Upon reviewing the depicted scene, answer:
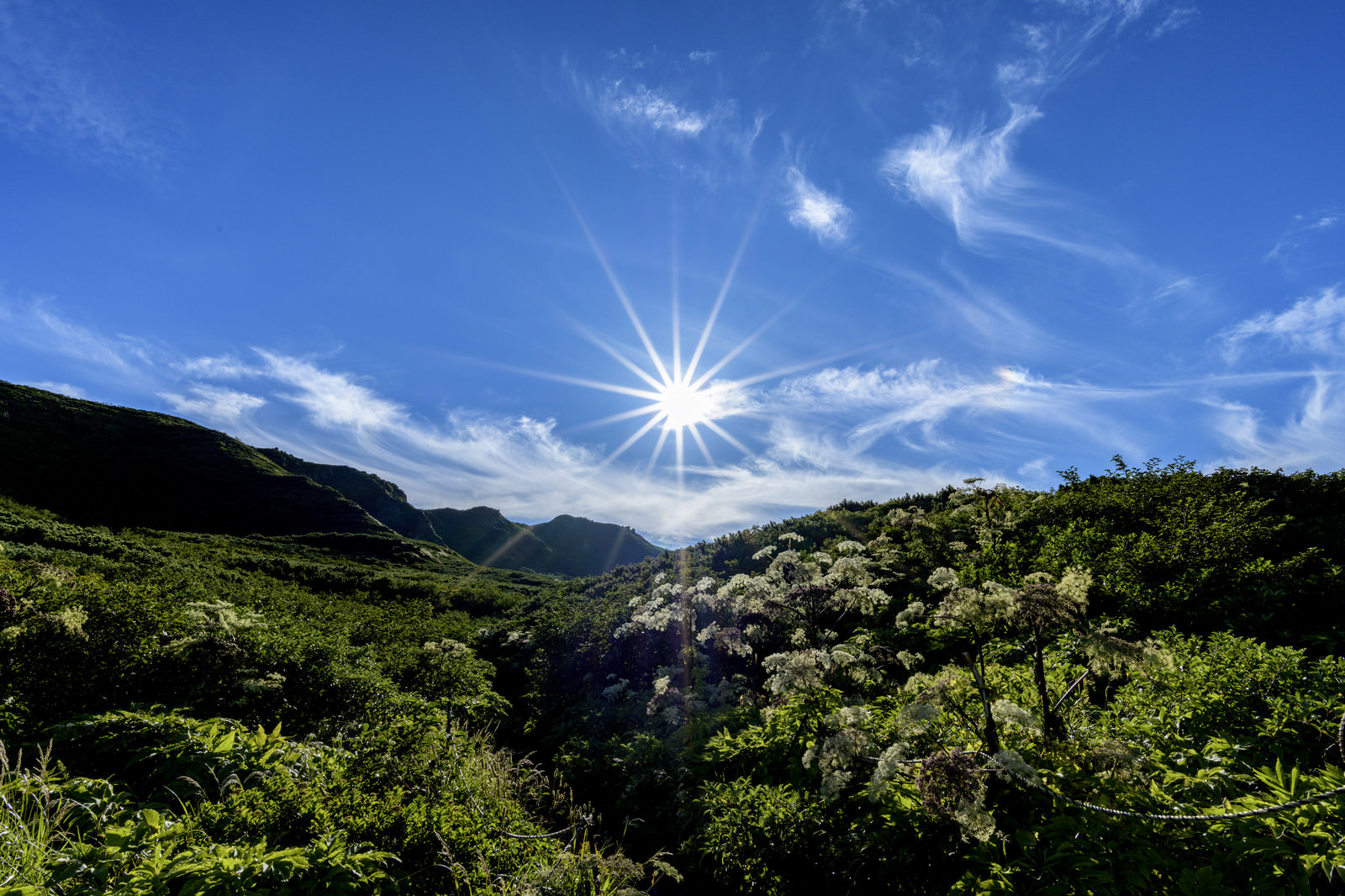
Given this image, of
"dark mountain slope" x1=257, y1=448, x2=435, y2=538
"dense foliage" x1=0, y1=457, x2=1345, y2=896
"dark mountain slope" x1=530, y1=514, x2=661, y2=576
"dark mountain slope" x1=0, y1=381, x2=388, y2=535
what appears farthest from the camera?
"dark mountain slope" x1=530, y1=514, x2=661, y2=576

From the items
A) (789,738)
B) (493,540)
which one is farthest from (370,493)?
(789,738)

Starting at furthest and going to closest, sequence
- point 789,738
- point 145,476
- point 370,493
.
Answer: point 370,493 → point 145,476 → point 789,738

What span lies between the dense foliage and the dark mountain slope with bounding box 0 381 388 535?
1544 inches

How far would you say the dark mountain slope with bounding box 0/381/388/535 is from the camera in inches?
1425

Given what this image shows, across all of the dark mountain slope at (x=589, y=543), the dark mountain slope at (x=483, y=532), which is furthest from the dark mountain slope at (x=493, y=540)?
the dark mountain slope at (x=589, y=543)

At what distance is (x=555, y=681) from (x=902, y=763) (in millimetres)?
9387

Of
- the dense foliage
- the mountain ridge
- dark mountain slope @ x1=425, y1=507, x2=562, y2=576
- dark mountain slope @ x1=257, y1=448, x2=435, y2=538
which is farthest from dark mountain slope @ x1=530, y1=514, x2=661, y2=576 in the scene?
the dense foliage

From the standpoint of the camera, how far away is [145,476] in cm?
4478

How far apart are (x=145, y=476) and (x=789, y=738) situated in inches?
2479

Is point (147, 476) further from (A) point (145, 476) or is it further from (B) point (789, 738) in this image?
(B) point (789, 738)

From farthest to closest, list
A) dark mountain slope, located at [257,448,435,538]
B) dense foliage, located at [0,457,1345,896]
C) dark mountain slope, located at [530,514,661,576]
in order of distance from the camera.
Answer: dark mountain slope, located at [530,514,661,576] < dark mountain slope, located at [257,448,435,538] < dense foliage, located at [0,457,1345,896]

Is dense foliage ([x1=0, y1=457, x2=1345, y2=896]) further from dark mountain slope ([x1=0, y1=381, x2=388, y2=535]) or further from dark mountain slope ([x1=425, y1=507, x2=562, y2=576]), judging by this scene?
dark mountain slope ([x1=425, y1=507, x2=562, y2=576])

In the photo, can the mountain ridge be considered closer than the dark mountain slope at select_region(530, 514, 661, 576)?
Yes

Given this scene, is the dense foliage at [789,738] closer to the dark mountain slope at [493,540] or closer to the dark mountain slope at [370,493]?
the dark mountain slope at [493,540]
